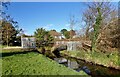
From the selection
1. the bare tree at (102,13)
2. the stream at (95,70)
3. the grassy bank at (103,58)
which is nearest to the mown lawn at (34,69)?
the stream at (95,70)

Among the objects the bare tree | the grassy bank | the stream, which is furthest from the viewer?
the bare tree

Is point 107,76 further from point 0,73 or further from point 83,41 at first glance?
point 83,41

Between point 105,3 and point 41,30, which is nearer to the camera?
point 105,3

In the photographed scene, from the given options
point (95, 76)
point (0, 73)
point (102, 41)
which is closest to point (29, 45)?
point (102, 41)

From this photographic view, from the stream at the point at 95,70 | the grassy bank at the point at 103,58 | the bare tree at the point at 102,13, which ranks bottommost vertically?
the stream at the point at 95,70

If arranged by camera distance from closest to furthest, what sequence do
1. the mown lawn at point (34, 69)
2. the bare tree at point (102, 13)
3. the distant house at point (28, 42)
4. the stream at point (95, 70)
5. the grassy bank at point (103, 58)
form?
1. the mown lawn at point (34, 69)
2. the stream at point (95, 70)
3. the grassy bank at point (103, 58)
4. the bare tree at point (102, 13)
5. the distant house at point (28, 42)

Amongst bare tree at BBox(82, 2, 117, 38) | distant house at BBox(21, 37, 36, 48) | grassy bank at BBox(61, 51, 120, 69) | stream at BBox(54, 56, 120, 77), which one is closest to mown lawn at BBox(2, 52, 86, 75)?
stream at BBox(54, 56, 120, 77)

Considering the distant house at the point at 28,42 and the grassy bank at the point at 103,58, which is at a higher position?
the distant house at the point at 28,42

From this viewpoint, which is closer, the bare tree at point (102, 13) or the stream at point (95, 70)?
the stream at point (95, 70)

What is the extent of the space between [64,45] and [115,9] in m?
16.7

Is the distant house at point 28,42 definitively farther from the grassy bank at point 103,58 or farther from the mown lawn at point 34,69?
the mown lawn at point 34,69

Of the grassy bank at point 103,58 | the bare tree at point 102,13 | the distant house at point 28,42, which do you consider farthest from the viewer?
the distant house at point 28,42

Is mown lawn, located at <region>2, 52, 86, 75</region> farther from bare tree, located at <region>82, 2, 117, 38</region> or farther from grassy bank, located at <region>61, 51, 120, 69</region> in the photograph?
bare tree, located at <region>82, 2, 117, 38</region>

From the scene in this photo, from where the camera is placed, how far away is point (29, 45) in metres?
38.3
